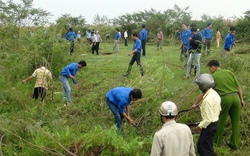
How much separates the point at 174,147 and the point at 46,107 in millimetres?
4880

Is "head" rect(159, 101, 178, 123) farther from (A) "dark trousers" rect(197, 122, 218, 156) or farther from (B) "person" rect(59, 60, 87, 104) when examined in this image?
(B) "person" rect(59, 60, 87, 104)

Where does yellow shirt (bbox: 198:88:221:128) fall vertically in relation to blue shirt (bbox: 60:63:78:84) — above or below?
below

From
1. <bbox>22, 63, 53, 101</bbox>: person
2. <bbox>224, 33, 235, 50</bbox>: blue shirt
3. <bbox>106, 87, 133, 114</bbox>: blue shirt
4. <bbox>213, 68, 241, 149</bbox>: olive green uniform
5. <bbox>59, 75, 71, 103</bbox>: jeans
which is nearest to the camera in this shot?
<bbox>213, 68, 241, 149</bbox>: olive green uniform

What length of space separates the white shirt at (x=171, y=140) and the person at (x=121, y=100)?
2.03m

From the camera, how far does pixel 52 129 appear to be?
221 inches

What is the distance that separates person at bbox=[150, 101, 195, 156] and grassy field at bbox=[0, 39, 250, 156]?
56.2 inches

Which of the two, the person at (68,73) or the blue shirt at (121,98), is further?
the person at (68,73)

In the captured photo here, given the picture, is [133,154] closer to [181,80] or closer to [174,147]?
[174,147]

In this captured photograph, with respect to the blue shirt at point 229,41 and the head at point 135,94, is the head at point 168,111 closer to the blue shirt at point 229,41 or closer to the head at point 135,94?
the head at point 135,94

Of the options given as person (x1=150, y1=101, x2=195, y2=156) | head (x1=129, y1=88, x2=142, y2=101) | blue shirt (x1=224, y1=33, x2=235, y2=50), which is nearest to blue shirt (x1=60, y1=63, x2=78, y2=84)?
head (x1=129, y1=88, x2=142, y2=101)

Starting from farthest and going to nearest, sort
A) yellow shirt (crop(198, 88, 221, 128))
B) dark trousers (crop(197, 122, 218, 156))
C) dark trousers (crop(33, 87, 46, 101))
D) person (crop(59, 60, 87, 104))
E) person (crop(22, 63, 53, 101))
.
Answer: person (crop(59, 60, 87, 104)) → dark trousers (crop(33, 87, 46, 101)) → person (crop(22, 63, 53, 101)) → dark trousers (crop(197, 122, 218, 156)) → yellow shirt (crop(198, 88, 221, 128))

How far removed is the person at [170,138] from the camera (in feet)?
10.5

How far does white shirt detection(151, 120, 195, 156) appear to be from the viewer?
3184 millimetres

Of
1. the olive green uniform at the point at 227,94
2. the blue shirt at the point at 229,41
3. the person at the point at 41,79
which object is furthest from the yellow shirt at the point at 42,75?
the blue shirt at the point at 229,41
